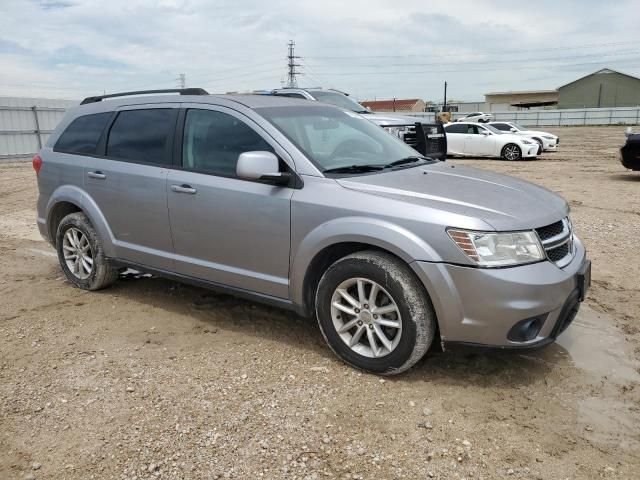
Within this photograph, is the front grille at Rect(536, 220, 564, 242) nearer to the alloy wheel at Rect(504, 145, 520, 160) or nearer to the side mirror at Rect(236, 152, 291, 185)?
the side mirror at Rect(236, 152, 291, 185)

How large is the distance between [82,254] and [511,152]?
1708 cm

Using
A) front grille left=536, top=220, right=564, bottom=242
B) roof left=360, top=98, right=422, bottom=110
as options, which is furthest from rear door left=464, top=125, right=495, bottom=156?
roof left=360, top=98, right=422, bottom=110

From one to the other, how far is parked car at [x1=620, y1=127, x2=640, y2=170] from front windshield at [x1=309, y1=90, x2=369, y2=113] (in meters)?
5.64

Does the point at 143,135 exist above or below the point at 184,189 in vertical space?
above

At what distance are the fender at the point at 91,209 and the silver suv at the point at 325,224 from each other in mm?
14

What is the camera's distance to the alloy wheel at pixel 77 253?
17.1 ft

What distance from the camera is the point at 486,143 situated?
779 inches

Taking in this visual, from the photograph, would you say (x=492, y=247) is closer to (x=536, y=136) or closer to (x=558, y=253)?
(x=558, y=253)

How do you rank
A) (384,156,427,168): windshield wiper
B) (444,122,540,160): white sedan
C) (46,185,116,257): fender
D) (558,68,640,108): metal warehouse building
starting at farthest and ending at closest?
1. (558,68,640,108): metal warehouse building
2. (444,122,540,160): white sedan
3. (46,185,116,257): fender
4. (384,156,427,168): windshield wiper

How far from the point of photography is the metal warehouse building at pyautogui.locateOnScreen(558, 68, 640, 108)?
205 ft

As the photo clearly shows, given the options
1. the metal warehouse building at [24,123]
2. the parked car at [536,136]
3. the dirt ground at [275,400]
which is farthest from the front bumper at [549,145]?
the metal warehouse building at [24,123]

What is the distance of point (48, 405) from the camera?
3.30 m

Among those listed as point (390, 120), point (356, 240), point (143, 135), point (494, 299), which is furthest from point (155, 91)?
point (390, 120)

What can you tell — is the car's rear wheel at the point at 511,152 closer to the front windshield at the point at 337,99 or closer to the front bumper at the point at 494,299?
the front windshield at the point at 337,99
